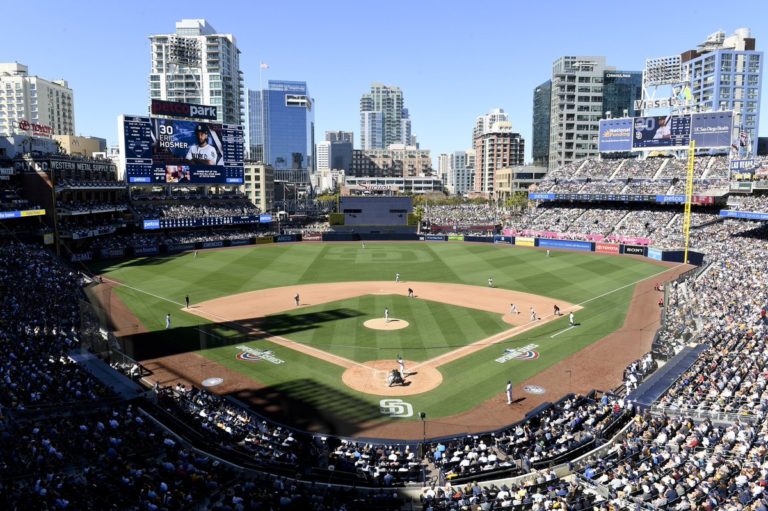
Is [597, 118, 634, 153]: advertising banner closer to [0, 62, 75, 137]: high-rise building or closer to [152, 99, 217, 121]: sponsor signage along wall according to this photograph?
[152, 99, 217, 121]: sponsor signage along wall

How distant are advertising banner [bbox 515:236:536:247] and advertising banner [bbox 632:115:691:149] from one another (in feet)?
87.7

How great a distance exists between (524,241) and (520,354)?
54359 millimetres

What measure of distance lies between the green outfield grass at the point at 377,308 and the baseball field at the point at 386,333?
13cm

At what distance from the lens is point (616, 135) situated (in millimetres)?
93625

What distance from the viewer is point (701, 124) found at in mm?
83500

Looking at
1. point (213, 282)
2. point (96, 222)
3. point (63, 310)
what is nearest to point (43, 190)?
point (96, 222)

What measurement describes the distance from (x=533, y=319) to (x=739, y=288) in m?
15.0

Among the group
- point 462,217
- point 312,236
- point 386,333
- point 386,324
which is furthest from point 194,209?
point 386,333

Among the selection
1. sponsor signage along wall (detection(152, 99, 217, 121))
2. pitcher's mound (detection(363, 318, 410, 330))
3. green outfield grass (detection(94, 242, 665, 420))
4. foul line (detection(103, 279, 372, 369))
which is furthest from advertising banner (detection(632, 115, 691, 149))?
foul line (detection(103, 279, 372, 369))

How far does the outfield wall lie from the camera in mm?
67250

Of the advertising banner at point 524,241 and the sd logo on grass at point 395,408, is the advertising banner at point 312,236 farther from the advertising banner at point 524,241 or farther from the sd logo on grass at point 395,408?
the sd logo on grass at point 395,408

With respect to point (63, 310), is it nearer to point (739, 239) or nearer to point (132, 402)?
point (132, 402)

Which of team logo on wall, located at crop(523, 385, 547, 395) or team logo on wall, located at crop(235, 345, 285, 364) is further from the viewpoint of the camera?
team logo on wall, located at crop(235, 345, 285, 364)

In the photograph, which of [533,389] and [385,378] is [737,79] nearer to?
[533,389]
